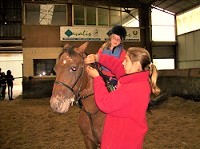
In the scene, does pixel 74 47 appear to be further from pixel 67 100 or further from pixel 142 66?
pixel 142 66

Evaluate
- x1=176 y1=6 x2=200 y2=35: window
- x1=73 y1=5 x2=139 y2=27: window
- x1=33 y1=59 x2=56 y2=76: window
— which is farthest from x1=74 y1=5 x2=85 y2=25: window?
x1=176 y1=6 x2=200 y2=35: window

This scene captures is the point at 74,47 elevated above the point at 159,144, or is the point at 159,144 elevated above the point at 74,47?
the point at 74,47

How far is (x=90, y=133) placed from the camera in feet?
10.00

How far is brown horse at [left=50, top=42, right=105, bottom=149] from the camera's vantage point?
8.15 feet

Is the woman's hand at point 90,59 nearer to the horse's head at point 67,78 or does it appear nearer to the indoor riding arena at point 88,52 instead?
the horse's head at point 67,78

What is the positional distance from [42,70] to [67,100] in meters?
13.5

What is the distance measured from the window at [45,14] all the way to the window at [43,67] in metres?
2.59

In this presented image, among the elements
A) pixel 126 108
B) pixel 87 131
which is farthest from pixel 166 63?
pixel 126 108

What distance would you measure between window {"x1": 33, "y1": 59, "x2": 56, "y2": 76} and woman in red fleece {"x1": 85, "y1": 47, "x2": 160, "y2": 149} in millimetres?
13714

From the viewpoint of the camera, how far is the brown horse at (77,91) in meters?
2.48

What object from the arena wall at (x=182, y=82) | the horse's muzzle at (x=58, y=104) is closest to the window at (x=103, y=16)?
the arena wall at (x=182, y=82)

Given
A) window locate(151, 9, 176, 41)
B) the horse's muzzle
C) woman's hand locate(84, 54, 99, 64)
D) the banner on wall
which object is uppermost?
window locate(151, 9, 176, 41)

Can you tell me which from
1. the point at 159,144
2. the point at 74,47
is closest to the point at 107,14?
the point at 159,144

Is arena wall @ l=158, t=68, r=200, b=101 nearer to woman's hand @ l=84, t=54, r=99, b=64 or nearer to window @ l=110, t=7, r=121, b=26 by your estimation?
window @ l=110, t=7, r=121, b=26
